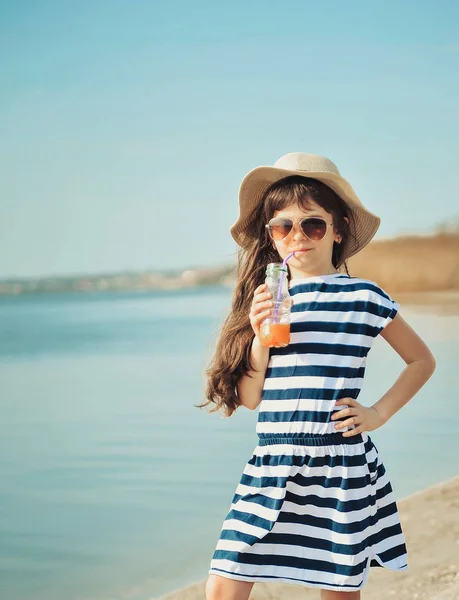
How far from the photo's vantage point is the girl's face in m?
2.62

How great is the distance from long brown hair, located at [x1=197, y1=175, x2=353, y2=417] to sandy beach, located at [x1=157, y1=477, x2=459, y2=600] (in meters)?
1.38

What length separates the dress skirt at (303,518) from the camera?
2.42 meters

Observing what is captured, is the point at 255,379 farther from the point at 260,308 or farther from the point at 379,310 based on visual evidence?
the point at 379,310

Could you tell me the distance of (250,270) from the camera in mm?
2824

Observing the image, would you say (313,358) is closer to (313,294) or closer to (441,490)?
(313,294)

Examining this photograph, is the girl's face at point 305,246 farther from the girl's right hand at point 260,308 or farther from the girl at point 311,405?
the girl's right hand at point 260,308

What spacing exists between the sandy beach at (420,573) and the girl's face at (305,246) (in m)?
1.53

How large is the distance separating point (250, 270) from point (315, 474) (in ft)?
2.19

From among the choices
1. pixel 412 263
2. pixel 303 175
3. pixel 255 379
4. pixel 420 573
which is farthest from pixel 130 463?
pixel 412 263

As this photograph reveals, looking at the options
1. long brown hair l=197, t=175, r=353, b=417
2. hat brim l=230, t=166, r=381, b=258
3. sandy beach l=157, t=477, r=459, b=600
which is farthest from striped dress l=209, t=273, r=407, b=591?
sandy beach l=157, t=477, r=459, b=600

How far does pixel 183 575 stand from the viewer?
4.50m

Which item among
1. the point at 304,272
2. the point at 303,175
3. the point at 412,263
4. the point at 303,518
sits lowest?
the point at 303,518

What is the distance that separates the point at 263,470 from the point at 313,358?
0.32 m

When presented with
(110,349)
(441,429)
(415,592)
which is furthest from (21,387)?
(415,592)
